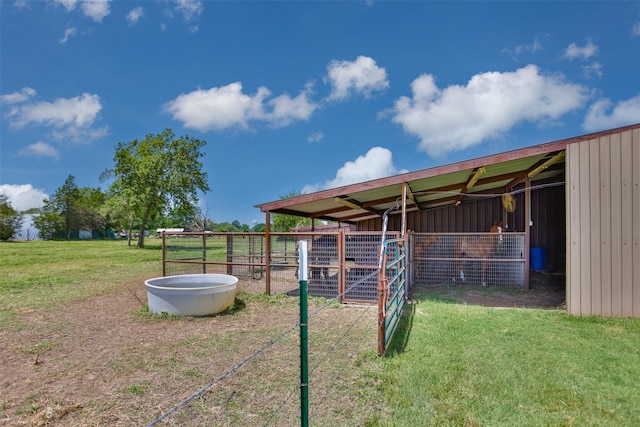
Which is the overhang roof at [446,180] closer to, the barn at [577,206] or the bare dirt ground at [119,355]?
the barn at [577,206]

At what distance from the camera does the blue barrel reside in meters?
9.98

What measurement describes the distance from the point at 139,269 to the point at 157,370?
1046 cm

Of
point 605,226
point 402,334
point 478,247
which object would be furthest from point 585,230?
point 402,334

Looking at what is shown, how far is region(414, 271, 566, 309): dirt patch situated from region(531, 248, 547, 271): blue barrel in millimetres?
947

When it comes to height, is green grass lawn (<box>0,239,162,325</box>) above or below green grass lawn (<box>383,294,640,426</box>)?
below

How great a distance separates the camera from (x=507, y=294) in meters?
7.45

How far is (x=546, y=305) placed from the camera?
643 cm

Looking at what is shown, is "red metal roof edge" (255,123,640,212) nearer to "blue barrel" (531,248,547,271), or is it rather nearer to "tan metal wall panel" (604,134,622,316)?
"tan metal wall panel" (604,134,622,316)

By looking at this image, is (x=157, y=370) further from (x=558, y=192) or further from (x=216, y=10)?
(x=558, y=192)

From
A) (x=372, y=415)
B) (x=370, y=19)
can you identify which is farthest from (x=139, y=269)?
(x=372, y=415)

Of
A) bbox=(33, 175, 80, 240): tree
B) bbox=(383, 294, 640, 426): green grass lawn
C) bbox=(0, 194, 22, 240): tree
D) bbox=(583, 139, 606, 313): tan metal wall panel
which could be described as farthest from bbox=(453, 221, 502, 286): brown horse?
bbox=(33, 175, 80, 240): tree

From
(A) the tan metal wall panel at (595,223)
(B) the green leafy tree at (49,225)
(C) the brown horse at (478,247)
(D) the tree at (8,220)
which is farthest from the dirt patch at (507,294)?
(B) the green leafy tree at (49,225)

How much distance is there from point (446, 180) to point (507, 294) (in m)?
2.69

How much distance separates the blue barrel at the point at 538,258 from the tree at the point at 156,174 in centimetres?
2341
